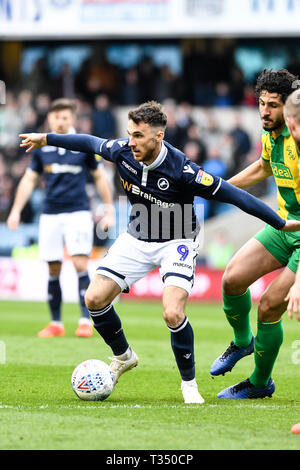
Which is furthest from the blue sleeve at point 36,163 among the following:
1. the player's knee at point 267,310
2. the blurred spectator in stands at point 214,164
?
the blurred spectator in stands at point 214,164

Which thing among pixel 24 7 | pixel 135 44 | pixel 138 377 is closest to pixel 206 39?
pixel 135 44

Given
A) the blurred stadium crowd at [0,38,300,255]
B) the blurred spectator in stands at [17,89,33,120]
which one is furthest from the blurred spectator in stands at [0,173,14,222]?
the blurred spectator in stands at [17,89,33,120]

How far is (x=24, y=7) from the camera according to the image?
1822 cm

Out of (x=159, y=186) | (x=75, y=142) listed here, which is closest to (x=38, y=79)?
(x=75, y=142)

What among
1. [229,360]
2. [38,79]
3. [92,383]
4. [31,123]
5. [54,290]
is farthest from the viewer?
[38,79]

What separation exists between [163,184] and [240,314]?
1207mm

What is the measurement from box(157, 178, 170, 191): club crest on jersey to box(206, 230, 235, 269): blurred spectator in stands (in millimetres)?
10351

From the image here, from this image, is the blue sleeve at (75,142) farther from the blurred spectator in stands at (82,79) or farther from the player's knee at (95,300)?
the blurred spectator in stands at (82,79)

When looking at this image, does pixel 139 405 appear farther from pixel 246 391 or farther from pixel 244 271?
pixel 244 271

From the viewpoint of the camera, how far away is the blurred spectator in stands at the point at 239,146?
56.3 ft

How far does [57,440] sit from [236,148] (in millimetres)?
13154

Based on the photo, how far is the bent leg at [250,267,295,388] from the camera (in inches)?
241

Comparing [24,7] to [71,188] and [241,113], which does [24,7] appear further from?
[71,188]

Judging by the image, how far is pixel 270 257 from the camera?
6227mm
